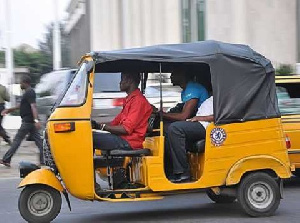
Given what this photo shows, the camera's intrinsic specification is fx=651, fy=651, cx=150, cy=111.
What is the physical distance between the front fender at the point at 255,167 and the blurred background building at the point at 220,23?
588 inches

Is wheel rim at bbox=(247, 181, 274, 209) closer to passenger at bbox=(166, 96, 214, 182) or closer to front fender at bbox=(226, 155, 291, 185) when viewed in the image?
front fender at bbox=(226, 155, 291, 185)

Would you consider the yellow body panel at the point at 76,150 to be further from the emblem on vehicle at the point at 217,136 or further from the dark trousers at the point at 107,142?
the emblem on vehicle at the point at 217,136

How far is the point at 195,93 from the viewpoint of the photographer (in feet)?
26.6

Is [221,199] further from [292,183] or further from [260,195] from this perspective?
[292,183]

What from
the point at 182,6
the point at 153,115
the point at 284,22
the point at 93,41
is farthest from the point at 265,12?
the point at 93,41

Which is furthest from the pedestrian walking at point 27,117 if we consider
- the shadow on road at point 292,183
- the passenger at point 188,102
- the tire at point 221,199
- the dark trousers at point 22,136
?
the passenger at point 188,102

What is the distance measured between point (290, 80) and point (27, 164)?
4.47 meters

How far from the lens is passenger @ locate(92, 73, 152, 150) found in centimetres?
763

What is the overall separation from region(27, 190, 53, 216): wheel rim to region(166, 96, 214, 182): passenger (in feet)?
4.87

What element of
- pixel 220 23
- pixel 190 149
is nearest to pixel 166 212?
pixel 190 149

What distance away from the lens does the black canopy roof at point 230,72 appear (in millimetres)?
7688

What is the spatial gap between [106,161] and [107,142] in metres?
0.23

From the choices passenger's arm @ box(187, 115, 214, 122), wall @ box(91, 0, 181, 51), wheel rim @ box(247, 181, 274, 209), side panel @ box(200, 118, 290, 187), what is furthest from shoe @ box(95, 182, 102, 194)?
wall @ box(91, 0, 181, 51)

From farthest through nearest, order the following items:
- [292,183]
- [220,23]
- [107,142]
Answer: [220,23], [292,183], [107,142]
